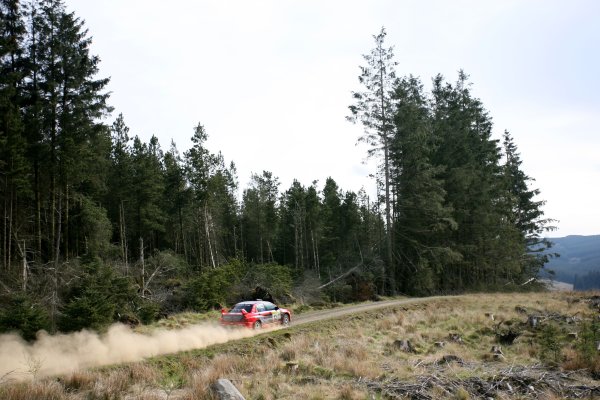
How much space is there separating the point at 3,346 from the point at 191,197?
1392 inches

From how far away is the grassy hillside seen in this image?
33.9 ft

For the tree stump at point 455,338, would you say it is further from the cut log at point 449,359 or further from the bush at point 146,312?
the bush at point 146,312

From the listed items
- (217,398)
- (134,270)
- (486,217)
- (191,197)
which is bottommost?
(217,398)

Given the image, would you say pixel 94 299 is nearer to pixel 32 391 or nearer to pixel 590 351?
pixel 32 391

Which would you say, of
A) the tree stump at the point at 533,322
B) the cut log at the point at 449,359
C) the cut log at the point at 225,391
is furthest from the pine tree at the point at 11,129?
the tree stump at the point at 533,322

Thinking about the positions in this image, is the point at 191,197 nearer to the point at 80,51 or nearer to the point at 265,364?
the point at 80,51

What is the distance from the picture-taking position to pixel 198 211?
54281 mm

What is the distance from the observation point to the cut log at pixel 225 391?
941 cm

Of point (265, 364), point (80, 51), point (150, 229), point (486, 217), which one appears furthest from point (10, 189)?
point (486, 217)

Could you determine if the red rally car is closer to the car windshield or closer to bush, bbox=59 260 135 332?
the car windshield

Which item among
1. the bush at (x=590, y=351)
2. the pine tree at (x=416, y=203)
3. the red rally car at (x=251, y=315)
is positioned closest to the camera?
the bush at (x=590, y=351)

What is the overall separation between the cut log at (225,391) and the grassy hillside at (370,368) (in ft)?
1.02

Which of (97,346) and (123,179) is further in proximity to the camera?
(123,179)

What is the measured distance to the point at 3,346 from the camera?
47.9ft
